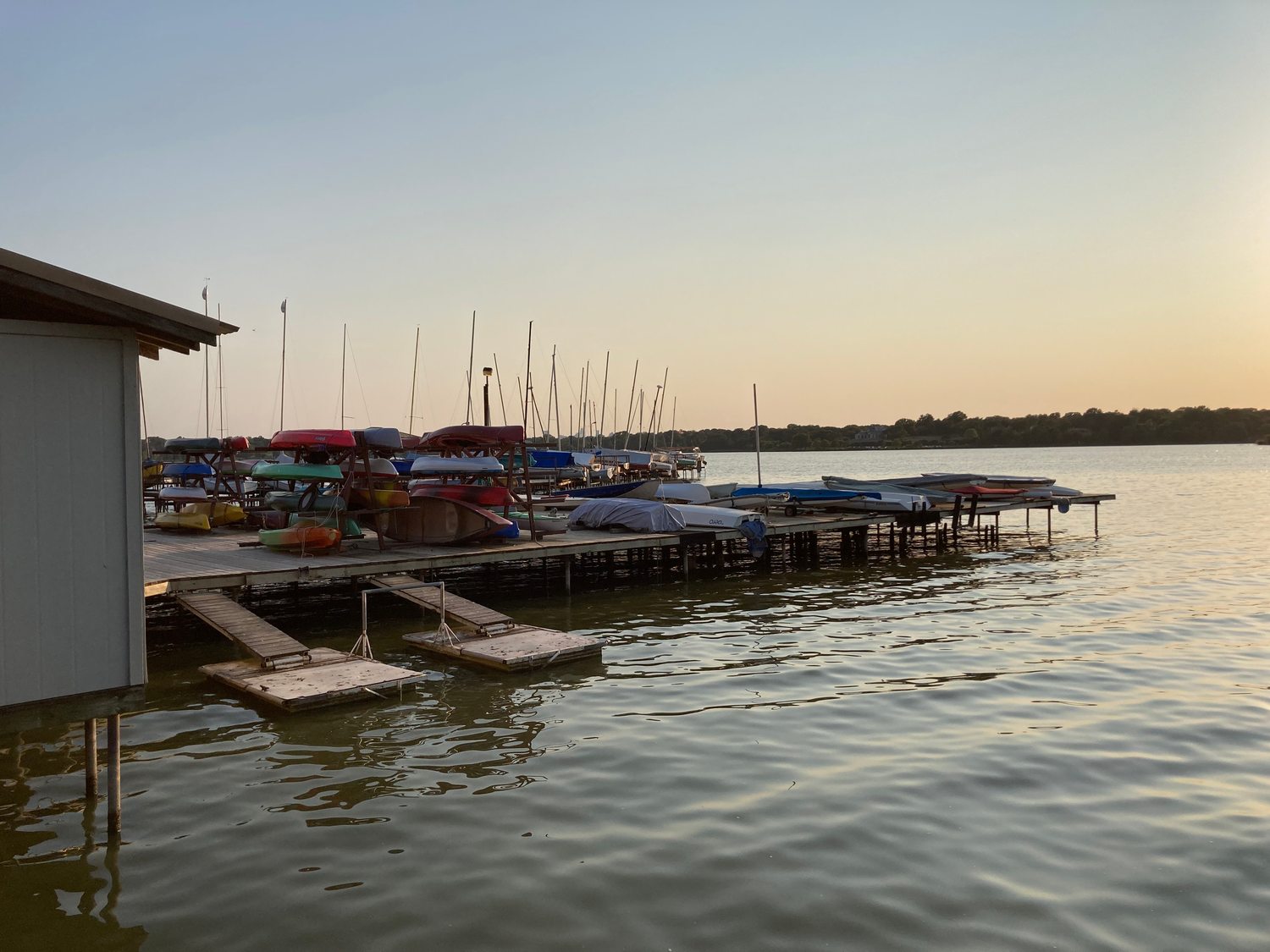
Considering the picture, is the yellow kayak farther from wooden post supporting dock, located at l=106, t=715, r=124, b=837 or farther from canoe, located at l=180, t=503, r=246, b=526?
wooden post supporting dock, located at l=106, t=715, r=124, b=837

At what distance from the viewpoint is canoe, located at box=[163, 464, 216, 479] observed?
85.9 feet

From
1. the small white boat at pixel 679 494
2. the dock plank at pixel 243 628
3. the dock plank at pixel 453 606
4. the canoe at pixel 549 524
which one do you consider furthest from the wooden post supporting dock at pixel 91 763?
the small white boat at pixel 679 494

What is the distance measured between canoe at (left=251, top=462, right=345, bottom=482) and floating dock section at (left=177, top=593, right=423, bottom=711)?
353 cm

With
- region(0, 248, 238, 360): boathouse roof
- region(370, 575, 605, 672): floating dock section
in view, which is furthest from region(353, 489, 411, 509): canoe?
region(0, 248, 238, 360): boathouse roof

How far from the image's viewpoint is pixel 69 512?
6.66 metres

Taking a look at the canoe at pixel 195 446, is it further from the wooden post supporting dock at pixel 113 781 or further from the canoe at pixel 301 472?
the wooden post supporting dock at pixel 113 781

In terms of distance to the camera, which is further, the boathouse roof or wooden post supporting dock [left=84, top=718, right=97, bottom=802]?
wooden post supporting dock [left=84, top=718, right=97, bottom=802]

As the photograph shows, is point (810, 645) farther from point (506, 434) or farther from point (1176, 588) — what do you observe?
point (1176, 588)

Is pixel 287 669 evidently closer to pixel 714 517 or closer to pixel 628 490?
pixel 714 517

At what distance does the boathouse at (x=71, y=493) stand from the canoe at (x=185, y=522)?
14844mm

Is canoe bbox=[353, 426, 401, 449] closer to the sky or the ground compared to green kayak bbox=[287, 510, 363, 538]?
closer to the sky

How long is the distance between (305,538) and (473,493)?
3.69 metres

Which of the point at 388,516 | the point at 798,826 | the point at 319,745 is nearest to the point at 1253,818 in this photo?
the point at 798,826

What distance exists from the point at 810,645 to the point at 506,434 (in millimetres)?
7802
